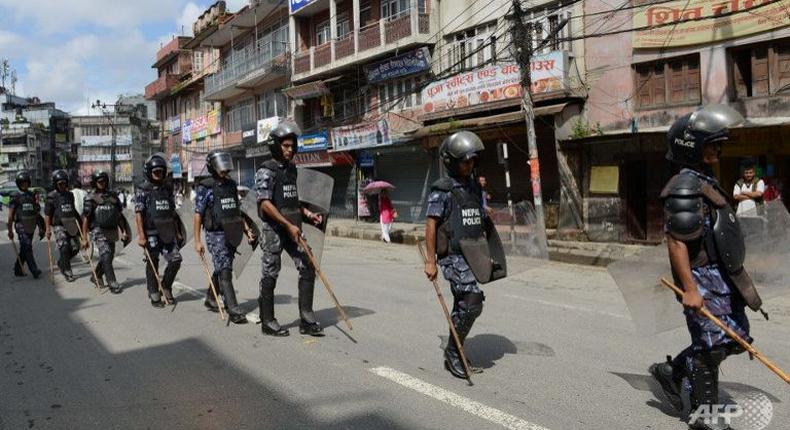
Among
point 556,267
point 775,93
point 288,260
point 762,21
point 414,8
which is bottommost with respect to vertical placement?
point 556,267

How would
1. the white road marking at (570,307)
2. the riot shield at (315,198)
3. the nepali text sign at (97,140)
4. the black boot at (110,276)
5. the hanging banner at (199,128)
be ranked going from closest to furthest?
the riot shield at (315,198), the white road marking at (570,307), the black boot at (110,276), the hanging banner at (199,128), the nepali text sign at (97,140)

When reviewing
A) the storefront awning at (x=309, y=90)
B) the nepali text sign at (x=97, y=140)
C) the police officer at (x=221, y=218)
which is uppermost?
the nepali text sign at (x=97, y=140)

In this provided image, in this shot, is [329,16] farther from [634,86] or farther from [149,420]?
[149,420]

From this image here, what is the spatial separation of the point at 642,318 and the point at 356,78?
23026 millimetres

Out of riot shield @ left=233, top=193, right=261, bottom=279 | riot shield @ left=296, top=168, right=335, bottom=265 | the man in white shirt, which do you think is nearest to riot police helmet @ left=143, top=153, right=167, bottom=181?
riot shield @ left=233, top=193, right=261, bottom=279

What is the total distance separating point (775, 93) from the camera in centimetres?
1361

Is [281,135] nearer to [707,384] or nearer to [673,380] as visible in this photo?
[673,380]

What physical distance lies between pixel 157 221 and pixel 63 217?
12.5 ft

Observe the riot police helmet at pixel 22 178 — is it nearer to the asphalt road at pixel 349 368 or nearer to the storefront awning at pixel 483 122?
the asphalt road at pixel 349 368

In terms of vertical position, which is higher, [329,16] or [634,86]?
[329,16]

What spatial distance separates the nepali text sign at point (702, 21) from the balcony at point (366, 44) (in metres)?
8.41

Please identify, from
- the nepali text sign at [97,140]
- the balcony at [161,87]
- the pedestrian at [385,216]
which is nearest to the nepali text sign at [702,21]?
the pedestrian at [385,216]

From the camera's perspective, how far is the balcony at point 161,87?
156ft

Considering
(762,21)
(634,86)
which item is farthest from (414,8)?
(762,21)
